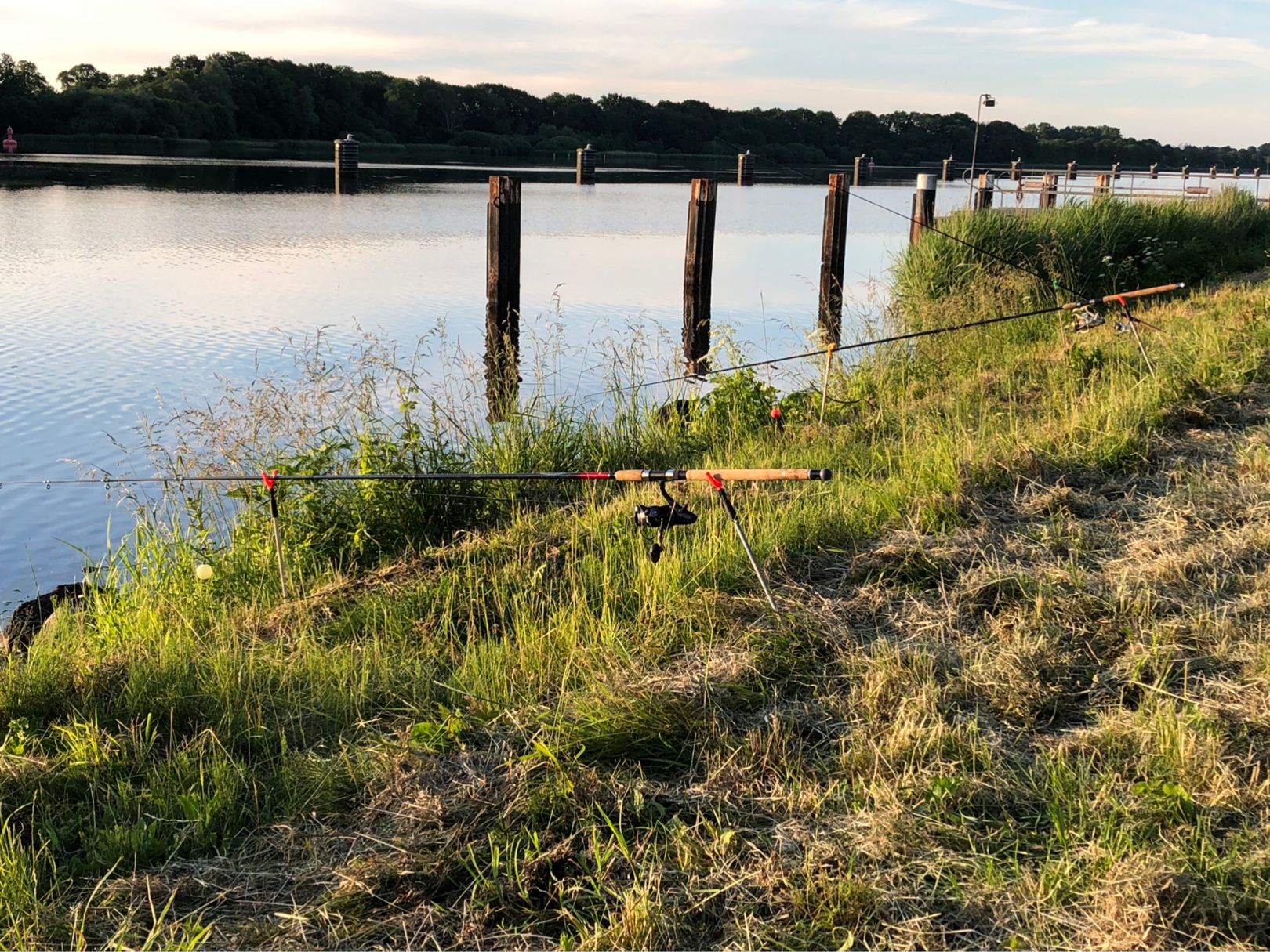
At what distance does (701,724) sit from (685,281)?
10761 millimetres

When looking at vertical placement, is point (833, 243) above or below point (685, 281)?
above

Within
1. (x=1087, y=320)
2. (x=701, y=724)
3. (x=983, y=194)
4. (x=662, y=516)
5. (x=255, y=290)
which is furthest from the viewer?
(x=983, y=194)

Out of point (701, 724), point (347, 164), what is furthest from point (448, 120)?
point (701, 724)

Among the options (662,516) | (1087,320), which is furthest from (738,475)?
(1087,320)

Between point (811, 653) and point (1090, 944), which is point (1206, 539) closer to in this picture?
point (811, 653)

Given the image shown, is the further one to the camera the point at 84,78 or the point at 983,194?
the point at 84,78

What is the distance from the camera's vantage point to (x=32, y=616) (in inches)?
227

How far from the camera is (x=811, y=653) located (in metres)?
3.83

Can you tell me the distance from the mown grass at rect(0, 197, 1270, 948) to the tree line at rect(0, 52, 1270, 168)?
62.9 meters

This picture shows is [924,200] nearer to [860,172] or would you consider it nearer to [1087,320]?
[1087,320]

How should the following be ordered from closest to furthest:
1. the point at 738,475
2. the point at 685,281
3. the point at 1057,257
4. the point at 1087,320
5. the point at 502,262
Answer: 1. the point at 738,475
2. the point at 1087,320
3. the point at 502,262
4. the point at 1057,257
5. the point at 685,281

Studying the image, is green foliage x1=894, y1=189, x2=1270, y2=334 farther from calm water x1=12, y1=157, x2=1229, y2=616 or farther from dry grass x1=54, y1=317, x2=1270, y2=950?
dry grass x1=54, y1=317, x2=1270, y2=950

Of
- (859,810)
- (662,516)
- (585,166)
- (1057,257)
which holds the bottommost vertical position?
(859,810)

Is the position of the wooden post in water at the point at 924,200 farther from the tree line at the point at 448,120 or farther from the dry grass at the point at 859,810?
the tree line at the point at 448,120
